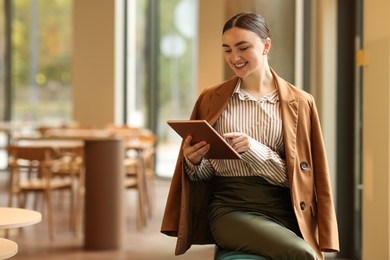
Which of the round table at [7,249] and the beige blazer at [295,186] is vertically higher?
the beige blazer at [295,186]

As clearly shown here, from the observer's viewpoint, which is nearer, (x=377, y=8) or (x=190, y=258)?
(x=377, y=8)

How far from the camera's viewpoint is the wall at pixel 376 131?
413 cm

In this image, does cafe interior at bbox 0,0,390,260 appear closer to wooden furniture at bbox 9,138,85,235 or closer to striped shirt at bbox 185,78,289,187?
wooden furniture at bbox 9,138,85,235

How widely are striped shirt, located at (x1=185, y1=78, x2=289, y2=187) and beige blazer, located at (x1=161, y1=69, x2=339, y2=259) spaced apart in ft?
0.12

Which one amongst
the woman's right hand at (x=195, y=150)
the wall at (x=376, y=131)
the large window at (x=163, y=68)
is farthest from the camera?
the large window at (x=163, y=68)

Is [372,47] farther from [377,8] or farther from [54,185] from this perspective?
[54,185]

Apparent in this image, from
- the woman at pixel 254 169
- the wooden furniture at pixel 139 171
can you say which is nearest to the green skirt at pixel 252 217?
the woman at pixel 254 169

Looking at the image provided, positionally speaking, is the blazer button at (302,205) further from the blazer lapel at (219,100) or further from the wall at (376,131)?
the wall at (376,131)

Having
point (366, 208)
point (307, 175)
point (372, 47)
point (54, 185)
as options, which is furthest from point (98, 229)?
point (307, 175)

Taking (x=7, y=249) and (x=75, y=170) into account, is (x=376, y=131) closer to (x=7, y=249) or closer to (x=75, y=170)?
(x=7, y=249)

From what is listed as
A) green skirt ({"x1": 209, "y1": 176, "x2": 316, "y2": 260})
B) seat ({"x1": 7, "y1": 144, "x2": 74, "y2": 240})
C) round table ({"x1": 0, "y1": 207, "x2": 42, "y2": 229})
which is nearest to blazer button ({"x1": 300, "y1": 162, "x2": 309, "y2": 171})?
green skirt ({"x1": 209, "y1": 176, "x2": 316, "y2": 260})

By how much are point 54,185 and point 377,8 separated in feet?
12.2

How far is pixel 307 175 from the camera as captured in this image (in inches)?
106

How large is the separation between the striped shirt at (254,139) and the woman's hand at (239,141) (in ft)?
0.15
